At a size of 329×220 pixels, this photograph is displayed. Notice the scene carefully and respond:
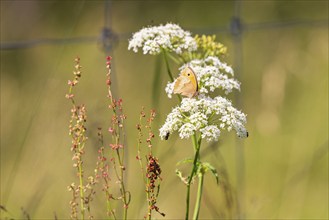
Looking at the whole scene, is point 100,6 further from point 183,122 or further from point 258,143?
point 183,122

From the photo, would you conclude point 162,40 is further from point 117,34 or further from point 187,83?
point 117,34

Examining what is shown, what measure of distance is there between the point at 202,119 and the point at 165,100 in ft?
2.34

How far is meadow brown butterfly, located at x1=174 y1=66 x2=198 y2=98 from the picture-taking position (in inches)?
64.8

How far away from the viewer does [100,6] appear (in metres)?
2.45

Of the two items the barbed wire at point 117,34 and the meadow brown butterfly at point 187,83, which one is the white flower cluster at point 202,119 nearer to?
the meadow brown butterfly at point 187,83

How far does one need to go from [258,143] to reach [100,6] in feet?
2.60

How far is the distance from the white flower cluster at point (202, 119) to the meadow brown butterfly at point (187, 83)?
0.10 ft

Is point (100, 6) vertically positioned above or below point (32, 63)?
above

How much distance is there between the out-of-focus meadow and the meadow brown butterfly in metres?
0.57

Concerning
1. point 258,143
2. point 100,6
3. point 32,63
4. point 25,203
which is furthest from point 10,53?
point 258,143

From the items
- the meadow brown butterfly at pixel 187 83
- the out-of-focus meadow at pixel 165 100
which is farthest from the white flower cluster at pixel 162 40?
the out-of-focus meadow at pixel 165 100

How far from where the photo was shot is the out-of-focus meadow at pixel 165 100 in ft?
7.19

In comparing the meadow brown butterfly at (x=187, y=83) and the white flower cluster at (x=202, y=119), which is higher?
the meadow brown butterfly at (x=187, y=83)

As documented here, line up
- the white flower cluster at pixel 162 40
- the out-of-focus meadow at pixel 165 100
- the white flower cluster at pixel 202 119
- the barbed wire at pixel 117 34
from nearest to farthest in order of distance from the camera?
the white flower cluster at pixel 202 119 → the white flower cluster at pixel 162 40 → the out-of-focus meadow at pixel 165 100 → the barbed wire at pixel 117 34
